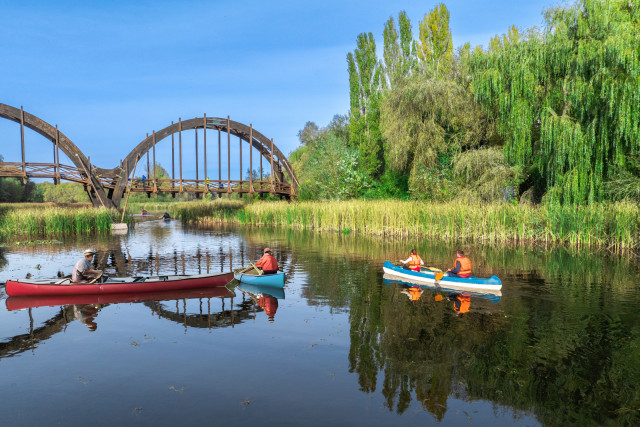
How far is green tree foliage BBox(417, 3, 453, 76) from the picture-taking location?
37312mm

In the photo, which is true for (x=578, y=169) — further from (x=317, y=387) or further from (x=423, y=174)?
(x=317, y=387)

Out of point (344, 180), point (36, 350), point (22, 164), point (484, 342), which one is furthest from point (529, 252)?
point (22, 164)

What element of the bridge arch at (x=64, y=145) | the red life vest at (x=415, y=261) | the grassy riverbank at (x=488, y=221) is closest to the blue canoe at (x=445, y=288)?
the red life vest at (x=415, y=261)

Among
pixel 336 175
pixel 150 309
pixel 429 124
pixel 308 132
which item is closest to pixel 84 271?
pixel 150 309

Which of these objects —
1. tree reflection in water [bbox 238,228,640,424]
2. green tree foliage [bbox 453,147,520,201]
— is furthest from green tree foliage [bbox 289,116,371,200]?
tree reflection in water [bbox 238,228,640,424]

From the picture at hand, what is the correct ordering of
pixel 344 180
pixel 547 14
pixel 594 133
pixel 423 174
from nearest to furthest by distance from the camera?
pixel 594 133
pixel 547 14
pixel 423 174
pixel 344 180

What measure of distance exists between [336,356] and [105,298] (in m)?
7.42

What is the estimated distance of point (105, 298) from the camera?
40.0 ft

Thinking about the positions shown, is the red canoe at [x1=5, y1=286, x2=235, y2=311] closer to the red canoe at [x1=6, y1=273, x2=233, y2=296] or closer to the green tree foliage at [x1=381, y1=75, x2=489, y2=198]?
the red canoe at [x1=6, y1=273, x2=233, y2=296]

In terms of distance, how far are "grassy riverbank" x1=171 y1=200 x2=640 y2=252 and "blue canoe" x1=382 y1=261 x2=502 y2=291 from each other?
9.94 metres

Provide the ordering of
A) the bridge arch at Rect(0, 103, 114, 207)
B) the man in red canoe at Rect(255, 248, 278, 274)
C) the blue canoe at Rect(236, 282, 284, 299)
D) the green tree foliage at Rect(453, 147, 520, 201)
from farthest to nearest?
the bridge arch at Rect(0, 103, 114, 207) → the green tree foliage at Rect(453, 147, 520, 201) → the man in red canoe at Rect(255, 248, 278, 274) → the blue canoe at Rect(236, 282, 284, 299)

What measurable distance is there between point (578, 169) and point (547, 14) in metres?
8.34

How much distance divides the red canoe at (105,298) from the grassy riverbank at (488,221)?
14.7 metres

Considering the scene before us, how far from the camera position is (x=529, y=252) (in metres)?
19.2
